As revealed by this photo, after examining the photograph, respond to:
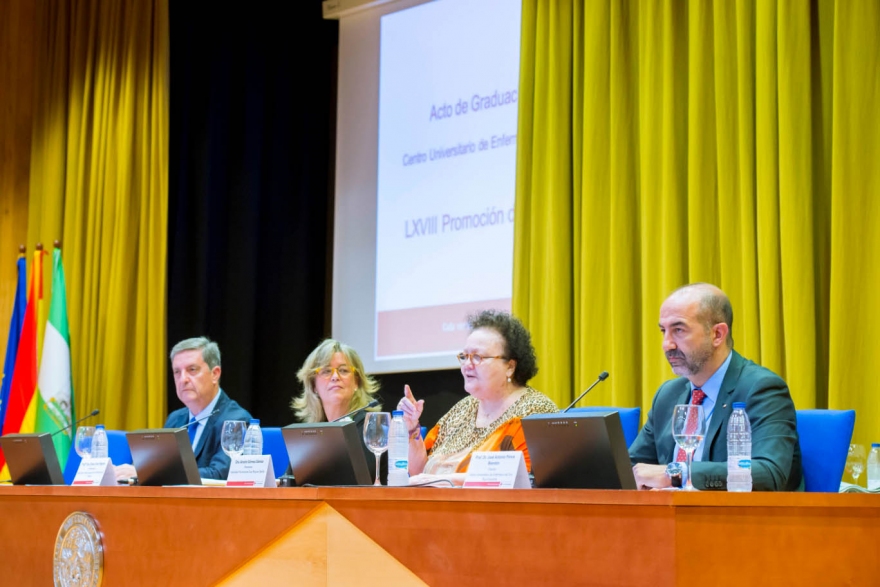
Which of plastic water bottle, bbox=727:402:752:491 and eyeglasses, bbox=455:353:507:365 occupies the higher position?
eyeglasses, bbox=455:353:507:365

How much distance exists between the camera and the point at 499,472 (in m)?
2.19

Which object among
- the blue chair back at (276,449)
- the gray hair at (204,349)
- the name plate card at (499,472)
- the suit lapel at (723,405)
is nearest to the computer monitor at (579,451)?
the name plate card at (499,472)

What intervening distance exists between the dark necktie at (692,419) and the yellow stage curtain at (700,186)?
32.8 inches

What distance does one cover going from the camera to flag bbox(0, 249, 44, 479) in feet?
18.5

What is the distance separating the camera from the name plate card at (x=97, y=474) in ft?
9.98

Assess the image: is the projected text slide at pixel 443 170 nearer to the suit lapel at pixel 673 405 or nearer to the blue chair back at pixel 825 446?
the suit lapel at pixel 673 405

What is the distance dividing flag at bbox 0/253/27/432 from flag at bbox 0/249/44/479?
0.06 metres

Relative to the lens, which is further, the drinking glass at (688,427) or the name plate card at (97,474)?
the name plate card at (97,474)

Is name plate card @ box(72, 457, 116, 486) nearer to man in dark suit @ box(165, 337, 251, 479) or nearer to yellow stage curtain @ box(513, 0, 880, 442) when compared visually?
man in dark suit @ box(165, 337, 251, 479)

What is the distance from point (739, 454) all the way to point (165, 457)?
1.61 meters

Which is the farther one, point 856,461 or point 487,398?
point 487,398

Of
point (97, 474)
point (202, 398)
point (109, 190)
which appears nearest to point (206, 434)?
point (202, 398)

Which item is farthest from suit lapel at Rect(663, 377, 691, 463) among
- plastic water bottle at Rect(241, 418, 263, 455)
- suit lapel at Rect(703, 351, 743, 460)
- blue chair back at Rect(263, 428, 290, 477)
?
blue chair back at Rect(263, 428, 290, 477)

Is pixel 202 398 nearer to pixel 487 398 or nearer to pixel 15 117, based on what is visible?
pixel 487 398
